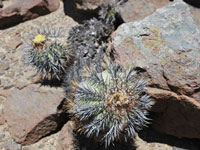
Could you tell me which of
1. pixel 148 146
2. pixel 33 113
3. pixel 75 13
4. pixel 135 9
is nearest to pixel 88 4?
pixel 75 13

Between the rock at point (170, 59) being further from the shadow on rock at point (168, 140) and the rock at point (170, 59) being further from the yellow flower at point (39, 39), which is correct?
the yellow flower at point (39, 39)

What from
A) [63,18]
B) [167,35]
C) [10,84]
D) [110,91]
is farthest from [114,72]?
[63,18]

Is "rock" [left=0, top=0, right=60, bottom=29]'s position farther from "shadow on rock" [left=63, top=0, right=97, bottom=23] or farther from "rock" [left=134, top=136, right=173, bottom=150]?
"rock" [left=134, top=136, right=173, bottom=150]

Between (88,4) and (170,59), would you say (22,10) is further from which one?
(170,59)

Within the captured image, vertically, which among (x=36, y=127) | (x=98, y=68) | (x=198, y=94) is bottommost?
(x=36, y=127)

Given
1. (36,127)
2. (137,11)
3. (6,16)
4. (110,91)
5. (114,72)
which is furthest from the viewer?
(6,16)

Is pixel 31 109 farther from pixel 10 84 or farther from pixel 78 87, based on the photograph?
pixel 78 87
